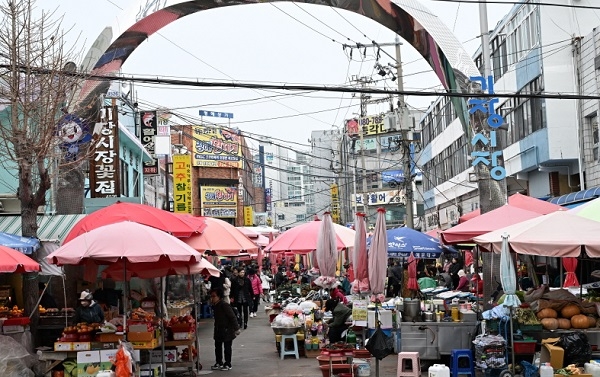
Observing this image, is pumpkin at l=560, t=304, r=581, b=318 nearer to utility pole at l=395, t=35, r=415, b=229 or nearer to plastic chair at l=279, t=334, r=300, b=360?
plastic chair at l=279, t=334, r=300, b=360

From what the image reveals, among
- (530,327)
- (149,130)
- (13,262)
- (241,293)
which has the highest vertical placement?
(149,130)

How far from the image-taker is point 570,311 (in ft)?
49.2

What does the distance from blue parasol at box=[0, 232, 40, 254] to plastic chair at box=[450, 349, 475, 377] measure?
28.6 ft

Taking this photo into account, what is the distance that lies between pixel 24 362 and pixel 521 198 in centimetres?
1276

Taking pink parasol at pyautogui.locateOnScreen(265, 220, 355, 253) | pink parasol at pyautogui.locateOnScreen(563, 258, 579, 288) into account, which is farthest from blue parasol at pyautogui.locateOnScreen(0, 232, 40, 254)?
pink parasol at pyautogui.locateOnScreen(563, 258, 579, 288)

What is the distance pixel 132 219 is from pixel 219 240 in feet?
13.2

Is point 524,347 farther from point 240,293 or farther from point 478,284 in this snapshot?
point 240,293

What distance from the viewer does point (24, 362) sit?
15367 mm

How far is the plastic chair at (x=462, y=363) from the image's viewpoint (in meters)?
15.2

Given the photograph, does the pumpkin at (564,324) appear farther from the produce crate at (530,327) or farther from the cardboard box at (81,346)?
the cardboard box at (81,346)

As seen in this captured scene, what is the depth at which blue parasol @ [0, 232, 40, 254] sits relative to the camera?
16.7m

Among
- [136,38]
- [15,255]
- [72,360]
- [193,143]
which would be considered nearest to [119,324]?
[72,360]

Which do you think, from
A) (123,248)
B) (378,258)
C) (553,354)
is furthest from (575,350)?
(123,248)

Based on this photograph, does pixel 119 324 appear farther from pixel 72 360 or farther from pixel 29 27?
pixel 29 27
